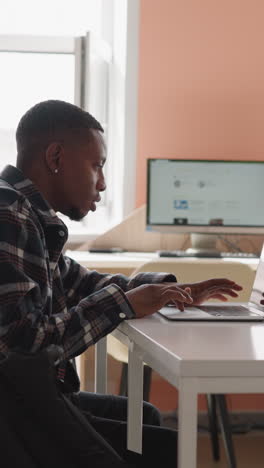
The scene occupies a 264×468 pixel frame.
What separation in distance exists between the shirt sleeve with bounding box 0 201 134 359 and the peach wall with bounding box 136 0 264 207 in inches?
92.6

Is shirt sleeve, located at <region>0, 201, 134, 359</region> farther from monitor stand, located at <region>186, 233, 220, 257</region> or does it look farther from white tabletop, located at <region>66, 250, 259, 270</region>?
monitor stand, located at <region>186, 233, 220, 257</region>

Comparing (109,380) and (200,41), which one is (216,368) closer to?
(109,380)

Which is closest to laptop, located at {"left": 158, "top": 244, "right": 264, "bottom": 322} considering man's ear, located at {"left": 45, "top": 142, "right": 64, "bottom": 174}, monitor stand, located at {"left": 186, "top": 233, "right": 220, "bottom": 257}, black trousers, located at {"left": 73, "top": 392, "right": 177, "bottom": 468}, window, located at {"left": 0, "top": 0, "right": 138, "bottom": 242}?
black trousers, located at {"left": 73, "top": 392, "right": 177, "bottom": 468}

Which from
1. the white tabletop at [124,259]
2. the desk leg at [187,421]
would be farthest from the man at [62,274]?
the white tabletop at [124,259]

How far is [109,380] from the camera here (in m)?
3.02

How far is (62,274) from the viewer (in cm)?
164

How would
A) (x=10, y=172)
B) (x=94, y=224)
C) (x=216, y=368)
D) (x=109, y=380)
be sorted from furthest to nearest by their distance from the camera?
(x=94, y=224) < (x=109, y=380) < (x=10, y=172) < (x=216, y=368)

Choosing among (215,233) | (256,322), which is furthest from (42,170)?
(215,233)

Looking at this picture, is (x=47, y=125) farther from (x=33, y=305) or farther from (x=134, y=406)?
(x=134, y=406)

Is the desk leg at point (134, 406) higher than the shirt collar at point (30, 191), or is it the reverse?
the shirt collar at point (30, 191)

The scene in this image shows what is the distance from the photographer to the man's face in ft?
4.44

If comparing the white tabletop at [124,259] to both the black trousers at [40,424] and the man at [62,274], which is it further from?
the black trousers at [40,424]

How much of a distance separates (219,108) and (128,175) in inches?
21.1

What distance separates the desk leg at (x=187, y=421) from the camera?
3.00 ft
